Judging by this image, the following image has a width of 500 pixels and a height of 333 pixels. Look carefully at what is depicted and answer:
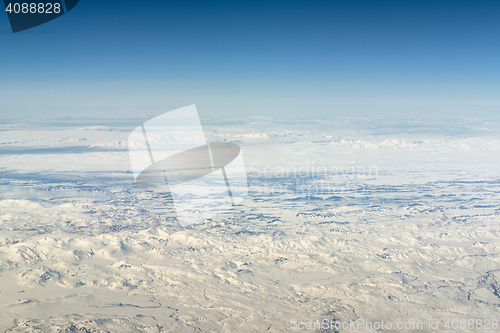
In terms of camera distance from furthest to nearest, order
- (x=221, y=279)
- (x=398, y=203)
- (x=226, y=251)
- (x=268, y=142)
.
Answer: (x=268, y=142) → (x=398, y=203) → (x=226, y=251) → (x=221, y=279)

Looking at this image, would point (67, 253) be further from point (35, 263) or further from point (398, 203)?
point (398, 203)

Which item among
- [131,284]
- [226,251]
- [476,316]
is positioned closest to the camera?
[476,316]

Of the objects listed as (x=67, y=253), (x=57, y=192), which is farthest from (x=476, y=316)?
(x=57, y=192)

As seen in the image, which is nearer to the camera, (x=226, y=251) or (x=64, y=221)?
(x=226, y=251)

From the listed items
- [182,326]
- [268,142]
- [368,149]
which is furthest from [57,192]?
[368,149]

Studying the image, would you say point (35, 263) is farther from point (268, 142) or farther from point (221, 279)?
point (268, 142)

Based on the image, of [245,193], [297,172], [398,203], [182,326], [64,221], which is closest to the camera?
[182,326]
